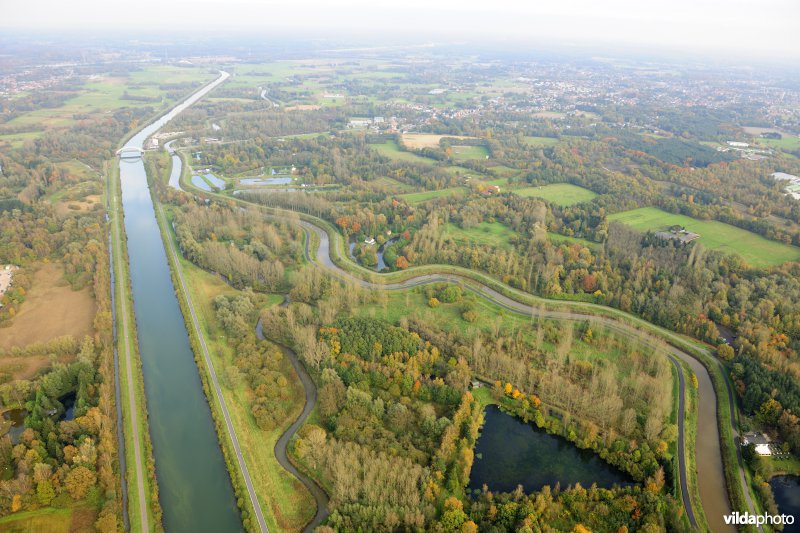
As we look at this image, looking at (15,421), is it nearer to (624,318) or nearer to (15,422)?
(15,422)

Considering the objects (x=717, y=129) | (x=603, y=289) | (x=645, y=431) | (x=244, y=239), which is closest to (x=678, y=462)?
(x=645, y=431)

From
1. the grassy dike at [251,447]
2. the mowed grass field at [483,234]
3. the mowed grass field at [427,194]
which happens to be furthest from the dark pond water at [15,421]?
the mowed grass field at [427,194]

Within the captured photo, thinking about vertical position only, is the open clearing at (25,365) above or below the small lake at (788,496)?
above

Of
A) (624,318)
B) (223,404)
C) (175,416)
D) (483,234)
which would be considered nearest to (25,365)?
(175,416)

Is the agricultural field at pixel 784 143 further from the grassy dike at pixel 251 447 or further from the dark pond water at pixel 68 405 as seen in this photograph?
the dark pond water at pixel 68 405

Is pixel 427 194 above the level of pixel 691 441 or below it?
above

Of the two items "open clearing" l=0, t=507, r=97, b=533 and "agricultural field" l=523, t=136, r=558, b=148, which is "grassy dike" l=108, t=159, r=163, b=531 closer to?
"open clearing" l=0, t=507, r=97, b=533

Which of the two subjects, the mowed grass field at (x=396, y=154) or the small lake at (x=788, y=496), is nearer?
the small lake at (x=788, y=496)
